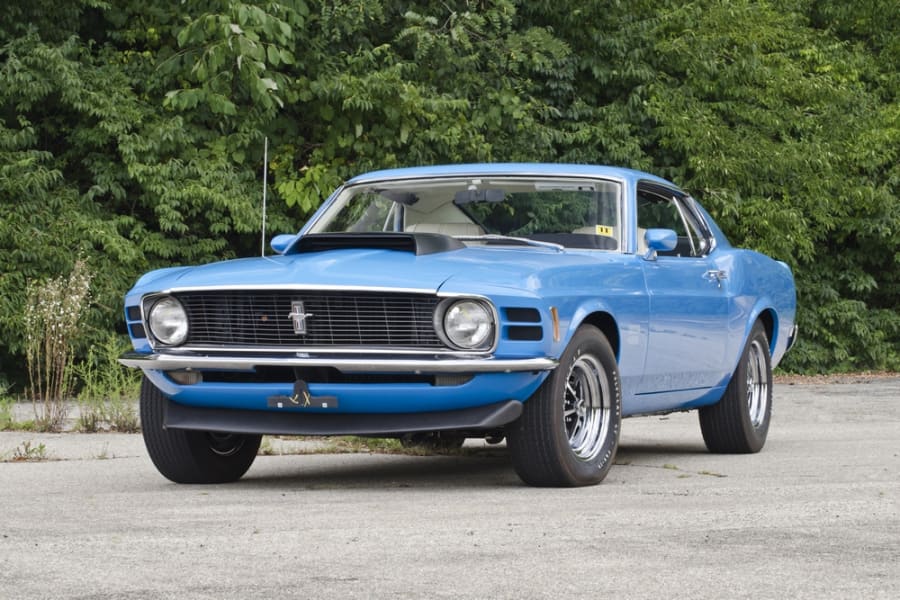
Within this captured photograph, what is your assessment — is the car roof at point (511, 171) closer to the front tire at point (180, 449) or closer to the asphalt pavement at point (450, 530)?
the asphalt pavement at point (450, 530)

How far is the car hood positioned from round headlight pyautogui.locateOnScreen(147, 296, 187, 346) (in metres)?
0.08

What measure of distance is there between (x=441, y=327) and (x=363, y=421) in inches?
23.1

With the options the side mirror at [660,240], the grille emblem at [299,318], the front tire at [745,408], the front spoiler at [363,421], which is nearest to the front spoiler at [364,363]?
the grille emblem at [299,318]

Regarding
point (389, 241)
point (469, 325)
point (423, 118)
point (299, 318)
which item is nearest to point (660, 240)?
point (389, 241)

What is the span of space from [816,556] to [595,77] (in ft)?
60.2

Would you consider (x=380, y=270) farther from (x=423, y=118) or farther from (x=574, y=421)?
(x=423, y=118)

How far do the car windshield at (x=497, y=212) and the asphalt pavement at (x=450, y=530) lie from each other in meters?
1.26

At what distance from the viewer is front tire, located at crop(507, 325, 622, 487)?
7582 millimetres

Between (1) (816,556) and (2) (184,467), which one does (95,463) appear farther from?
(1) (816,556)

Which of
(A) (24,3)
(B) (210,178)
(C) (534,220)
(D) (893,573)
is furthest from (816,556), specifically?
(A) (24,3)

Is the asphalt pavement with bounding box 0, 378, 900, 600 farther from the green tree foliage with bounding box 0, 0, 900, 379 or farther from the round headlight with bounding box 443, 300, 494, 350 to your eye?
the green tree foliage with bounding box 0, 0, 900, 379

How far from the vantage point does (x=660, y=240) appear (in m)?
8.80

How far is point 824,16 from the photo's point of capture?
90.6 feet

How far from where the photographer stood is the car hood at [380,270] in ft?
24.5
